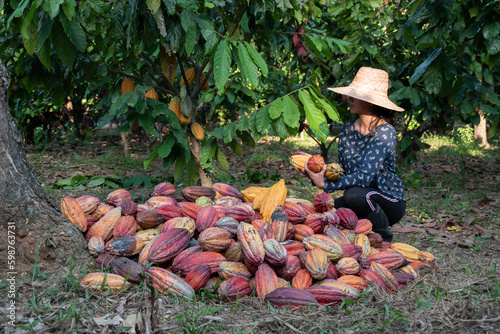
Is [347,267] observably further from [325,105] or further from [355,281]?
[325,105]

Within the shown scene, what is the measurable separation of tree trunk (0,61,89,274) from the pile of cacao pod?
0.17m

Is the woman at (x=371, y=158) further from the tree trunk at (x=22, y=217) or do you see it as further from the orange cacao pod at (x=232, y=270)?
the tree trunk at (x=22, y=217)

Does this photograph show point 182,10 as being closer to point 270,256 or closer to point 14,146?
point 14,146

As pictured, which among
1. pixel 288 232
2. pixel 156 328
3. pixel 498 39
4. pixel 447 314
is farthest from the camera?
pixel 498 39

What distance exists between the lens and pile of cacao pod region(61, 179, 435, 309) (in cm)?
160

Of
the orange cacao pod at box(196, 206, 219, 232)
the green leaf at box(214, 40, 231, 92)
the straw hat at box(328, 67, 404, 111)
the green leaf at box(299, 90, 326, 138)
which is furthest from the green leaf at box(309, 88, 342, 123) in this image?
the orange cacao pod at box(196, 206, 219, 232)

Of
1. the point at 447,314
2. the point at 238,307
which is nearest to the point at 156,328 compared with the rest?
the point at 238,307

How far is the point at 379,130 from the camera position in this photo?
88.7 inches

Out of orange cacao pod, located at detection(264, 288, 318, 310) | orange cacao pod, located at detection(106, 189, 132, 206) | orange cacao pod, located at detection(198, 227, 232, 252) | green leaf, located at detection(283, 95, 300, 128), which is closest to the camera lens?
orange cacao pod, located at detection(264, 288, 318, 310)

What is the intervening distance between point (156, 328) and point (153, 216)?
0.93 meters

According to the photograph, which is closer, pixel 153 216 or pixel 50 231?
pixel 50 231

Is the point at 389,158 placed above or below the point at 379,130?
below

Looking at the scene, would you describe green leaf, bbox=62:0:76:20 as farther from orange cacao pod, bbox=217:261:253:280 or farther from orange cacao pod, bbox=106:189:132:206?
orange cacao pod, bbox=217:261:253:280

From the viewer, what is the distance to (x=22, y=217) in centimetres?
166
